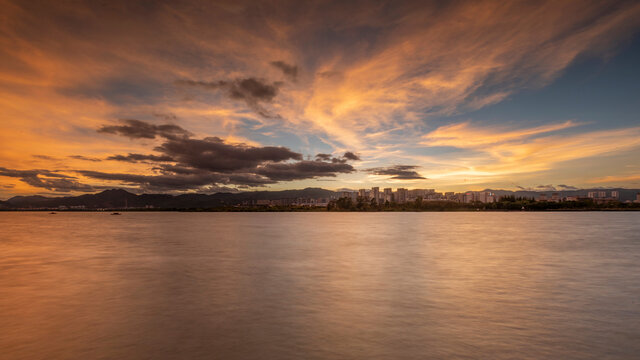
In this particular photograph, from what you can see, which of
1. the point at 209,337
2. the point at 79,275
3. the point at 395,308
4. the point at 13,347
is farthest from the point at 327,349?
the point at 79,275

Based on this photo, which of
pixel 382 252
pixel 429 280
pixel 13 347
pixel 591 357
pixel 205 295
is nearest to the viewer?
pixel 591 357

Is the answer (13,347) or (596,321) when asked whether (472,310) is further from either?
(13,347)

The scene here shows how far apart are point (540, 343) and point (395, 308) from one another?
18.9 ft

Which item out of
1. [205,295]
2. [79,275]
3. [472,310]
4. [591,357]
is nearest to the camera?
[591,357]

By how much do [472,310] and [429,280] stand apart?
23.7 feet

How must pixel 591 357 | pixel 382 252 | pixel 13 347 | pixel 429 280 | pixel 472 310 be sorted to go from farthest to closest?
1. pixel 382 252
2. pixel 429 280
3. pixel 472 310
4. pixel 13 347
5. pixel 591 357

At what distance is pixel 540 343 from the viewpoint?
1130cm

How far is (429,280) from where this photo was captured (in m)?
22.5

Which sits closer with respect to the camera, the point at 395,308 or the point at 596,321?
the point at 596,321

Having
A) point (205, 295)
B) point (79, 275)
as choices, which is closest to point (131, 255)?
point (79, 275)

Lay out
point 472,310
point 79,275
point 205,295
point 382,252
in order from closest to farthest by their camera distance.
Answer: point 472,310 < point 205,295 < point 79,275 < point 382,252

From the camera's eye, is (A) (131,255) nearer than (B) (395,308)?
No

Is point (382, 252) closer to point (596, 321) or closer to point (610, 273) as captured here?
point (610, 273)

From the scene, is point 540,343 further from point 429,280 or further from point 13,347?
point 13,347
